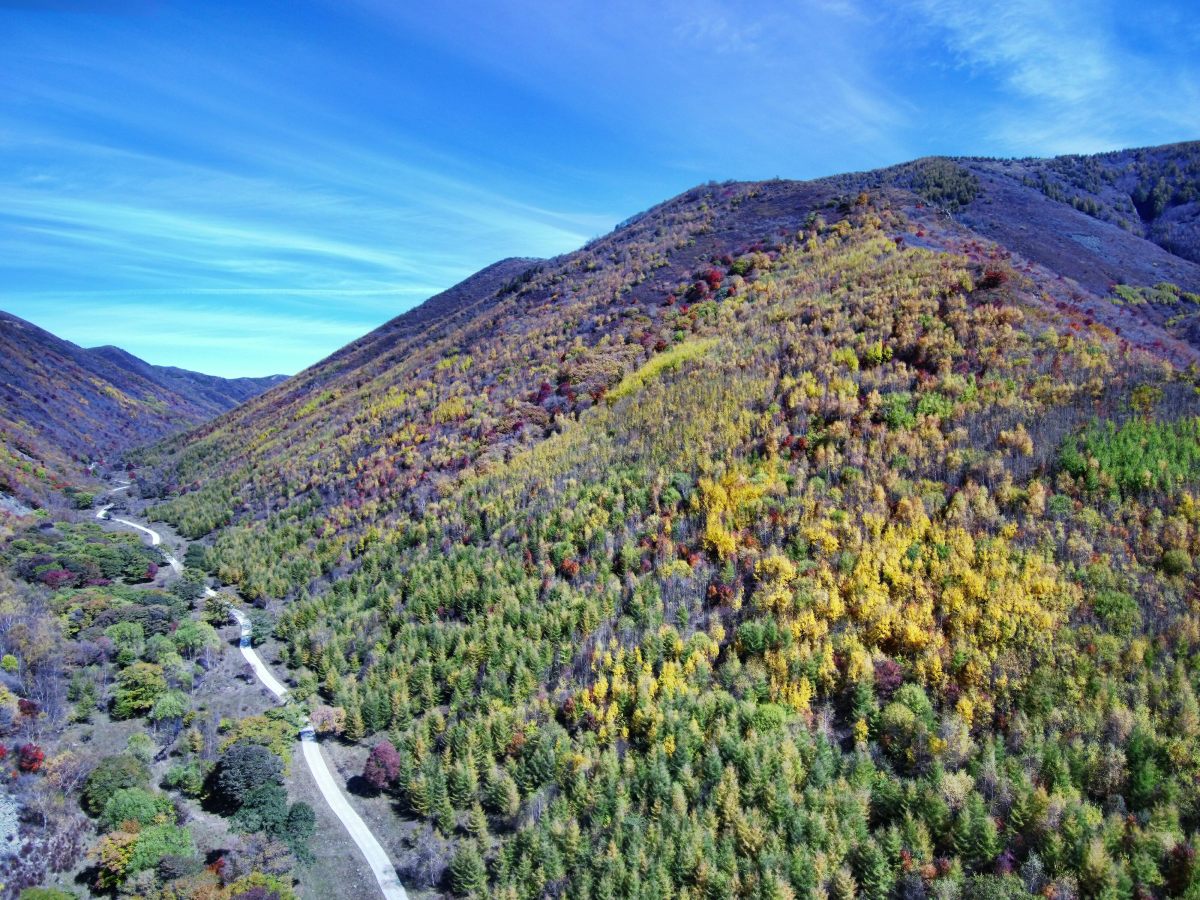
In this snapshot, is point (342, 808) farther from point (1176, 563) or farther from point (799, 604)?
point (1176, 563)

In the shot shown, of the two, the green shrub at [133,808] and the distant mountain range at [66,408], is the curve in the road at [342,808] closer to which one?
the green shrub at [133,808]

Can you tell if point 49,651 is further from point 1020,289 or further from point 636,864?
point 1020,289

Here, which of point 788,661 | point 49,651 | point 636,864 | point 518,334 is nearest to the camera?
point 636,864

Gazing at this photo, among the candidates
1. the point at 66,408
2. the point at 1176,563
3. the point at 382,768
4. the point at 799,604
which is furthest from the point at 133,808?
the point at 66,408

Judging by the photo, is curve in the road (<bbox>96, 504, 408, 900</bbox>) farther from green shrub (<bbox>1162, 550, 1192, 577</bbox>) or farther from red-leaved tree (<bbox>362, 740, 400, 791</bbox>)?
green shrub (<bbox>1162, 550, 1192, 577</bbox>)

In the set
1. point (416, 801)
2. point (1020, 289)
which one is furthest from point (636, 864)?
point (1020, 289)

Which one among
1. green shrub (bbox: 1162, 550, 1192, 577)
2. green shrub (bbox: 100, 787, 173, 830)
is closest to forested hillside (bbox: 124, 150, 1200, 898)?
green shrub (bbox: 1162, 550, 1192, 577)

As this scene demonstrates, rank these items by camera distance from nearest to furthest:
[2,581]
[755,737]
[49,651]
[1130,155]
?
[755,737], [49,651], [2,581], [1130,155]

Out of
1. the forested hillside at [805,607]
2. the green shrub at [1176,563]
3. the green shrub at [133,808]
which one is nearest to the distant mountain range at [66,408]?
the forested hillside at [805,607]
